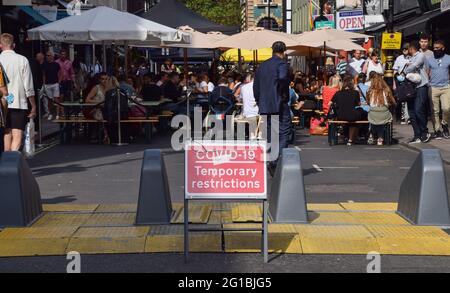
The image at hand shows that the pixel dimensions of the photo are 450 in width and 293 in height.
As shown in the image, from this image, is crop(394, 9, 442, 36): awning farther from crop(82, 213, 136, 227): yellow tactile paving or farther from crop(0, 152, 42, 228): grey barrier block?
crop(0, 152, 42, 228): grey barrier block

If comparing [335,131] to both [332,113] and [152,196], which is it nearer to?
[332,113]

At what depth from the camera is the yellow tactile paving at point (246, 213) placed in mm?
8883

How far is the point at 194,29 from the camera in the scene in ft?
90.7

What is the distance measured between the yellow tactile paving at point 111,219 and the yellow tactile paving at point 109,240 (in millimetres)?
259

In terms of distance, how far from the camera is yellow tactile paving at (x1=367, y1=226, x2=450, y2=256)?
766cm

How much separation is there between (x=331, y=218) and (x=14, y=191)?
3.33 metres

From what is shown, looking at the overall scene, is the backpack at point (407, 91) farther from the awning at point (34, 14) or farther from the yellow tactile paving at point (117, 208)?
the awning at point (34, 14)

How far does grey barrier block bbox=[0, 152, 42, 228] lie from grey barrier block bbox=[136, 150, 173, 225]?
3.81ft

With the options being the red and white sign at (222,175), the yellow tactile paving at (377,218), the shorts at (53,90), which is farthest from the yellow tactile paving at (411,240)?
the shorts at (53,90)

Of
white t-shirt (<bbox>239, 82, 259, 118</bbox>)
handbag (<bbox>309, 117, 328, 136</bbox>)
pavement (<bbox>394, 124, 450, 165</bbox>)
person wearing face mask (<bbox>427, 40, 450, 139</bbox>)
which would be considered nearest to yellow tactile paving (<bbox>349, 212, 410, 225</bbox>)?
pavement (<bbox>394, 124, 450, 165</bbox>)

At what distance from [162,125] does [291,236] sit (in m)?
13.7

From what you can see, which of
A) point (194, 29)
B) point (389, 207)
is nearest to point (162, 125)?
point (194, 29)

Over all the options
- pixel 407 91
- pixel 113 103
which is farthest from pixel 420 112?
pixel 113 103
